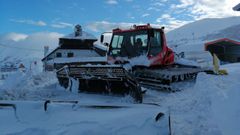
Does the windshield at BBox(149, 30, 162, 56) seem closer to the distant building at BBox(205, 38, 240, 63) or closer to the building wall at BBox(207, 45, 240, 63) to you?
the distant building at BBox(205, 38, 240, 63)

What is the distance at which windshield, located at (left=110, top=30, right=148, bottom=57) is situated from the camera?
33.2 feet

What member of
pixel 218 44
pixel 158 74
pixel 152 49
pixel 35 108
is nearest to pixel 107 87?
pixel 158 74

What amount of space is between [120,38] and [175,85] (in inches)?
115

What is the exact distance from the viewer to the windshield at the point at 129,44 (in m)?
→ 10.1

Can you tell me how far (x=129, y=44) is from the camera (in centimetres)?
1040

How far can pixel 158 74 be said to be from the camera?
9.17 meters

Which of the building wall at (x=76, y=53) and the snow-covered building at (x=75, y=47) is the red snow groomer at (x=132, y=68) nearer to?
the snow-covered building at (x=75, y=47)

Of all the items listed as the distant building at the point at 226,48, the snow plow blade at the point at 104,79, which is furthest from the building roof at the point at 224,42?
the snow plow blade at the point at 104,79

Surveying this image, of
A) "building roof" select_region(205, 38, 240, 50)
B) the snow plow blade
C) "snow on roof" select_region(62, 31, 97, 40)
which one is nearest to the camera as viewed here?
the snow plow blade

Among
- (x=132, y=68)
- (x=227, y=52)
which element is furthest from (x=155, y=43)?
(x=227, y=52)

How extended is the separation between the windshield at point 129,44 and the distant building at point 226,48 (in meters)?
19.7

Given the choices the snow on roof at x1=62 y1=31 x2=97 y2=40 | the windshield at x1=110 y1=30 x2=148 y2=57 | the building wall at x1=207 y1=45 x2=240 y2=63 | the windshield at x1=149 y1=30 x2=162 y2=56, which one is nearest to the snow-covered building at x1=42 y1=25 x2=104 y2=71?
the snow on roof at x1=62 y1=31 x2=97 y2=40

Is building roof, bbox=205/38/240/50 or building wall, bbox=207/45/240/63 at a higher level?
building roof, bbox=205/38/240/50

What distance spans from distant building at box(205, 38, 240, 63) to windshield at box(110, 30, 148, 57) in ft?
64.5
